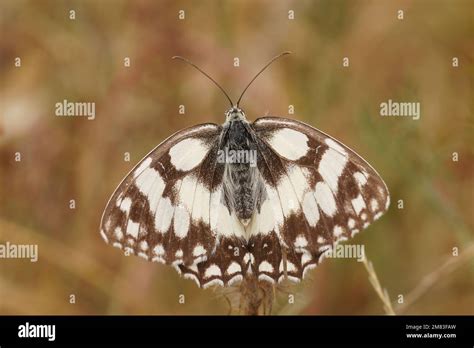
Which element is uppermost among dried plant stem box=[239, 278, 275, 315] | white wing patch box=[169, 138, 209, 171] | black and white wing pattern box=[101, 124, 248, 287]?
white wing patch box=[169, 138, 209, 171]

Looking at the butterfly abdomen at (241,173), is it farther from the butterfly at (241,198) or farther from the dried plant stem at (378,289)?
the dried plant stem at (378,289)

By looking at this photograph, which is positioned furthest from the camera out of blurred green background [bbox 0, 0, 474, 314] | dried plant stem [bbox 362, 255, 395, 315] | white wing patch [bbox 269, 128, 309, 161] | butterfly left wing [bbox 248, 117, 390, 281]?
blurred green background [bbox 0, 0, 474, 314]

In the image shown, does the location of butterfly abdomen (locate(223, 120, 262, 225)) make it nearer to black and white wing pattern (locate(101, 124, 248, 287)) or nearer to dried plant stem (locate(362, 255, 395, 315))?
black and white wing pattern (locate(101, 124, 248, 287))

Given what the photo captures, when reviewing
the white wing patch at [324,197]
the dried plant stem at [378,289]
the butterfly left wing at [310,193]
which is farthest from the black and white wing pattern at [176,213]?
the dried plant stem at [378,289]

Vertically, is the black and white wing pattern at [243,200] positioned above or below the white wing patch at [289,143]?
below

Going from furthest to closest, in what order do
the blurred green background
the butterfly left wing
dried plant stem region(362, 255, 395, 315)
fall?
the blurred green background → the butterfly left wing → dried plant stem region(362, 255, 395, 315)

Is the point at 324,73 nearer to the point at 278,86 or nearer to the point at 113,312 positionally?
the point at 278,86

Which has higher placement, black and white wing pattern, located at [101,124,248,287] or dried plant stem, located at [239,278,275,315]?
black and white wing pattern, located at [101,124,248,287]

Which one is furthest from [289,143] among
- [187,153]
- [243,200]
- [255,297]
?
[255,297]

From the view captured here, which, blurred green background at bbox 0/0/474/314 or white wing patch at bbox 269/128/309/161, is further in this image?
blurred green background at bbox 0/0/474/314

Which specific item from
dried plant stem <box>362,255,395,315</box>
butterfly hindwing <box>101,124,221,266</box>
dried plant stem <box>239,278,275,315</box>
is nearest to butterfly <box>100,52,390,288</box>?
butterfly hindwing <box>101,124,221,266</box>
